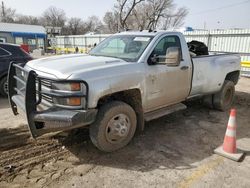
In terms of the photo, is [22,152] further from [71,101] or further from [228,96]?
[228,96]

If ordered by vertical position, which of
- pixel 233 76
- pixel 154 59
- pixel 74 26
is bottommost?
pixel 233 76

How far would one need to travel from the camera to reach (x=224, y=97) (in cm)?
633

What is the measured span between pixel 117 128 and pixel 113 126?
89 mm

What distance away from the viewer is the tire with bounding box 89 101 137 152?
364cm

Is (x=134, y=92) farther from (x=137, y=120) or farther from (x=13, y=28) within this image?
(x=13, y=28)

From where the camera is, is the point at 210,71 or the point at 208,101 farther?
the point at 208,101

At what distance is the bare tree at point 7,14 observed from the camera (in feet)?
224

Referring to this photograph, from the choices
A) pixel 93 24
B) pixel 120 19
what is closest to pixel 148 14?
pixel 120 19

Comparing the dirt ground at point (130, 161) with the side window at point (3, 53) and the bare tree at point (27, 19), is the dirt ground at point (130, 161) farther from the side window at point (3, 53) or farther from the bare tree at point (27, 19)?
the bare tree at point (27, 19)

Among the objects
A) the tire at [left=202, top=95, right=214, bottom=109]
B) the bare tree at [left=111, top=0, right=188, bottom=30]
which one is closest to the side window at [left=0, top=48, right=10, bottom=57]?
the tire at [left=202, top=95, right=214, bottom=109]

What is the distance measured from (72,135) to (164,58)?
2.21 metres

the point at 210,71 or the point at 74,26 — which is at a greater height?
the point at 74,26

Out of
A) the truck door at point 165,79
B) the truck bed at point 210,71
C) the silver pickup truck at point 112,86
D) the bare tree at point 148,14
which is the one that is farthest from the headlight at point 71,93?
the bare tree at point 148,14

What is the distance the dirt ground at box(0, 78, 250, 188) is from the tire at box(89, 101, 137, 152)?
0.19 meters
